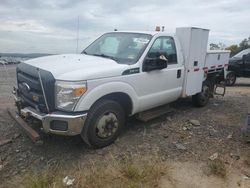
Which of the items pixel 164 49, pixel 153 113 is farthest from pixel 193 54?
pixel 153 113

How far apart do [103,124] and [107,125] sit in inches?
3.6

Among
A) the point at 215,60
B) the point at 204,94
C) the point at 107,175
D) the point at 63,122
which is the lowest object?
the point at 107,175

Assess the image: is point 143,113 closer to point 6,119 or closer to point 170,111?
point 170,111

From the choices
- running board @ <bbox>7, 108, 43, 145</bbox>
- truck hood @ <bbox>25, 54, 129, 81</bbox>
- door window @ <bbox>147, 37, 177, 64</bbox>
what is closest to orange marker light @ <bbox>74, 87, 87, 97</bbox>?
truck hood @ <bbox>25, 54, 129, 81</bbox>

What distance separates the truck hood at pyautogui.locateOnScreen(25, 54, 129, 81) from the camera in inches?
173

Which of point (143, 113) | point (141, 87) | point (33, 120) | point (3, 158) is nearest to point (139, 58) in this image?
point (141, 87)

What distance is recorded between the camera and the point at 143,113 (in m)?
5.94

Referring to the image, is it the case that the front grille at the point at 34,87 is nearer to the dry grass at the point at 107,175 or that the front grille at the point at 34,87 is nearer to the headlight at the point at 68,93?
the headlight at the point at 68,93

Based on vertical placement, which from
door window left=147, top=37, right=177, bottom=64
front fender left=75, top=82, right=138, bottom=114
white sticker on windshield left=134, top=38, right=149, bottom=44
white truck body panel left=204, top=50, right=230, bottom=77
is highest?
white sticker on windshield left=134, top=38, right=149, bottom=44

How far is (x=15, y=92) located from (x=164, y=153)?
9.32 feet

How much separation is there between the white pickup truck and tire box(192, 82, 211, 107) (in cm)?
64

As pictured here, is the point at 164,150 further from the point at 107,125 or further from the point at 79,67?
the point at 79,67

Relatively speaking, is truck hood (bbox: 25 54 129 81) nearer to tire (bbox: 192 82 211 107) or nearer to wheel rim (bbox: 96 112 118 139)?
wheel rim (bbox: 96 112 118 139)

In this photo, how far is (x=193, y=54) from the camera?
6691mm
